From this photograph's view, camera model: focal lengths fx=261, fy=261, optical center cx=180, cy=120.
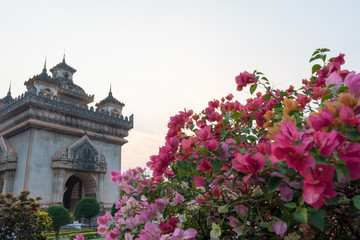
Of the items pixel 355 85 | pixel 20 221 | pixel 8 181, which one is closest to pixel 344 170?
pixel 355 85

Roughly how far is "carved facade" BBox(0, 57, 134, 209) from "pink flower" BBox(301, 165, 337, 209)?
15.3 metres

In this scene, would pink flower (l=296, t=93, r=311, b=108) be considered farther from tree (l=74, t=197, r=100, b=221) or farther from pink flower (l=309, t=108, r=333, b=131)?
tree (l=74, t=197, r=100, b=221)

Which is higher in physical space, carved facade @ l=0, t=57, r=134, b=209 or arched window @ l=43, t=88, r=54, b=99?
arched window @ l=43, t=88, r=54, b=99

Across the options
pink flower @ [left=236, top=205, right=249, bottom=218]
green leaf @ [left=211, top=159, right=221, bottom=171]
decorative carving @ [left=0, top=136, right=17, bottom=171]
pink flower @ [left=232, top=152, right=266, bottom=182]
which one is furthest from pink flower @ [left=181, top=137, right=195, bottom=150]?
decorative carving @ [left=0, top=136, right=17, bottom=171]

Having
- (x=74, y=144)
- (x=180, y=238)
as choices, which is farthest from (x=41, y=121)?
(x=180, y=238)

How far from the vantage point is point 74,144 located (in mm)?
15711

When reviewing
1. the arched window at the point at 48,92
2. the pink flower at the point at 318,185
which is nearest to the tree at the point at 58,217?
the arched window at the point at 48,92

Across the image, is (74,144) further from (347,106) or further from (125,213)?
(347,106)

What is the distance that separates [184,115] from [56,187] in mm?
13951

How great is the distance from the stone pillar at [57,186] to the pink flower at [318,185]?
50.3 feet

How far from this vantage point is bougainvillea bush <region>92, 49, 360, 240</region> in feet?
3.12

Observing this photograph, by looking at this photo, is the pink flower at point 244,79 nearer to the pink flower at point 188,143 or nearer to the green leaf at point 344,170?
the pink flower at point 188,143

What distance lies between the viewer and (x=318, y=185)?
93 centimetres

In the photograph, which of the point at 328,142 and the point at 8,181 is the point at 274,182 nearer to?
the point at 328,142
